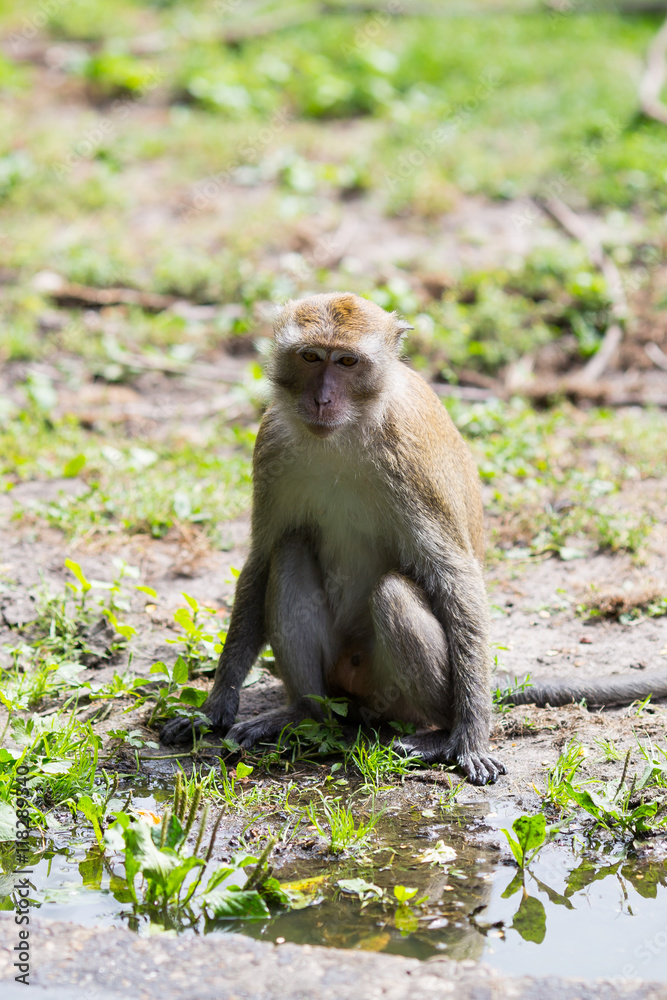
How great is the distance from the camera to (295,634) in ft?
14.8

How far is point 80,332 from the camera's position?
864cm

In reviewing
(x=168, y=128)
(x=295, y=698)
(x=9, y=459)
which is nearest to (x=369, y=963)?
(x=295, y=698)

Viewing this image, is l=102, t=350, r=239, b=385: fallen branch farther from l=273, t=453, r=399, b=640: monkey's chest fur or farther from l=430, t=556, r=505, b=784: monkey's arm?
l=430, t=556, r=505, b=784: monkey's arm

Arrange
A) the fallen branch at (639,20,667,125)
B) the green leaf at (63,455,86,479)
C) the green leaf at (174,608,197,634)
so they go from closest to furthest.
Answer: the green leaf at (174,608,197,634)
the green leaf at (63,455,86,479)
the fallen branch at (639,20,667,125)

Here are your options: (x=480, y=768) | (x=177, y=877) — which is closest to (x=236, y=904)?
(x=177, y=877)

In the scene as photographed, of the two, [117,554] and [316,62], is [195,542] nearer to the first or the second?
[117,554]

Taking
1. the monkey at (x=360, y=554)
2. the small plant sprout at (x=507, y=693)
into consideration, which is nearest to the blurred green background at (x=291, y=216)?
the small plant sprout at (x=507, y=693)

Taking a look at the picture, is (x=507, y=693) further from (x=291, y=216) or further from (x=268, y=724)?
(x=291, y=216)

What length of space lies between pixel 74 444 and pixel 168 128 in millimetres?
6183

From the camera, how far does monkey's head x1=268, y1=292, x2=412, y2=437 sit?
4.20 meters

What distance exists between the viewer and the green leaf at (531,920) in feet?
10.8

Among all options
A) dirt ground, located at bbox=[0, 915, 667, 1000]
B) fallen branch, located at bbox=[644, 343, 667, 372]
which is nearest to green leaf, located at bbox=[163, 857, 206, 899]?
dirt ground, located at bbox=[0, 915, 667, 1000]

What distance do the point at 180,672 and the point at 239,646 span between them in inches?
10.7

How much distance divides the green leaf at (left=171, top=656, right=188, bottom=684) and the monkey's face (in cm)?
116
